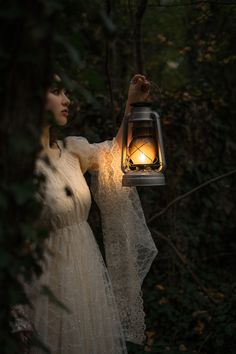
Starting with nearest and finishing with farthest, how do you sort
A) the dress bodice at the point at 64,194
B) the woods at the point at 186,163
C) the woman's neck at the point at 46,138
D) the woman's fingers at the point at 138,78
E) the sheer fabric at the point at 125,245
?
1. the dress bodice at the point at 64,194
2. the woman's neck at the point at 46,138
3. the woman's fingers at the point at 138,78
4. the sheer fabric at the point at 125,245
5. the woods at the point at 186,163

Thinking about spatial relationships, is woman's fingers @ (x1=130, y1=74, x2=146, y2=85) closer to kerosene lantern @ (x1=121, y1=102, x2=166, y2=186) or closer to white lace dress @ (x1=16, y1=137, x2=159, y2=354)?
kerosene lantern @ (x1=121, y1=102, x2=166, y2=186)

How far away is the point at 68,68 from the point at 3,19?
0.56 metres

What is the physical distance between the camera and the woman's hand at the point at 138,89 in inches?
103

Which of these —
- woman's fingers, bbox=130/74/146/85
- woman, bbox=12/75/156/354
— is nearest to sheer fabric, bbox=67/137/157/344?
woman, bbox=12/75/156/354

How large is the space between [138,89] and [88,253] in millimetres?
819

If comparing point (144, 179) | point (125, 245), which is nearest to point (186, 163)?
point (125, 245)

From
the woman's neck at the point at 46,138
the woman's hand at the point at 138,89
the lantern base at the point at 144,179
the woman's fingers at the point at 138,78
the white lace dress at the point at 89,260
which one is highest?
the woman's fingers at the point at 138,78

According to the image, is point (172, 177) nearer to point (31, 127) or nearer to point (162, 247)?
point (162, 247)

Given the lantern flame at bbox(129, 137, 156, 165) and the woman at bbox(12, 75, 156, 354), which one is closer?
the woman at bbox(12, 75, 156, 354)

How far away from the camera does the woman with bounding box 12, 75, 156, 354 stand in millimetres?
2414

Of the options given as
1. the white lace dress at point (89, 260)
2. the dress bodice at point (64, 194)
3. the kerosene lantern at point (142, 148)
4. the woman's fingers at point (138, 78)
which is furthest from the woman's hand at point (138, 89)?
the dress bodice at point (64, 194)

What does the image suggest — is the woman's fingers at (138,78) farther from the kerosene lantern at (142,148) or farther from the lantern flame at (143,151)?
the lantern flame at (143,151)

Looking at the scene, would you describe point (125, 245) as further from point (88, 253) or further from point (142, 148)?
point (142, 148)

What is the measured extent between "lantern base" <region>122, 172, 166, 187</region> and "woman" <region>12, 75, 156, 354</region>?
21cm
